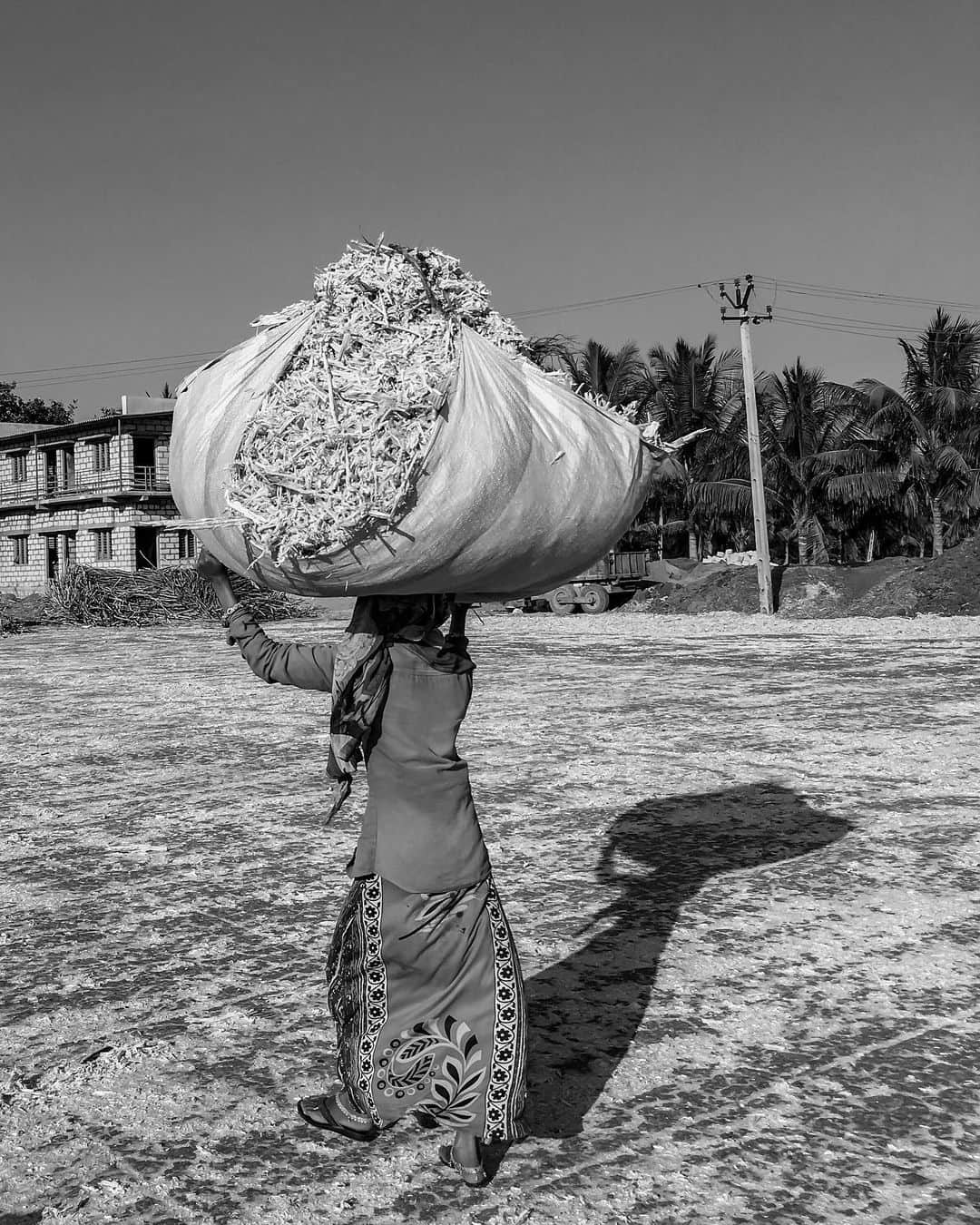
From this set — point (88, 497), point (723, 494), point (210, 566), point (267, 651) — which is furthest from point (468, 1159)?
point (88, 497)

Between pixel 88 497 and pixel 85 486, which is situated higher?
pixel 85 486

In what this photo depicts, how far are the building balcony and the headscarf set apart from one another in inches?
1472

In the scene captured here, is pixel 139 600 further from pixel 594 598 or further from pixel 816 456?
pixel 816 456

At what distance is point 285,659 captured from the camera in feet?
9.41

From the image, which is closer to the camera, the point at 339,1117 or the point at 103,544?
the point at 339,1117

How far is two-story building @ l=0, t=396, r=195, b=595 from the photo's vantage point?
39750mm

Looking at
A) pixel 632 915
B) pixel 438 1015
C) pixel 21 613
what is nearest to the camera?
pixel 438 1015

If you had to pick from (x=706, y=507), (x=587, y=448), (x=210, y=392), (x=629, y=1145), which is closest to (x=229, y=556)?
(x=210, y=392)

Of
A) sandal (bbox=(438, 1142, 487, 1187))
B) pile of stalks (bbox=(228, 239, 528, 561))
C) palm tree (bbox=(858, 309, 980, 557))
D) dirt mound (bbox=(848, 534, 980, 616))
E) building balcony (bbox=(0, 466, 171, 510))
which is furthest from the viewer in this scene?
building balcony (bbox=(0, 466, 171, 510))

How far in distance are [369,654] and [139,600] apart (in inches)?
1006

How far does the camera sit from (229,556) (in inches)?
106

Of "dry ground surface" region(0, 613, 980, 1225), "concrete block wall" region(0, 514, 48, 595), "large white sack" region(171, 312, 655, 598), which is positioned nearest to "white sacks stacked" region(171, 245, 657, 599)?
"large white sack" region(171, 312, 655, 598)

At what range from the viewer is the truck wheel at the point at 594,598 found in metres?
26.3

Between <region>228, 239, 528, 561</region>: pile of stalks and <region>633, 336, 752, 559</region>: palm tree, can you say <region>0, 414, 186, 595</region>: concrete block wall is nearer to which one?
<region>633, 336, 752, 559</region>: palm tree
